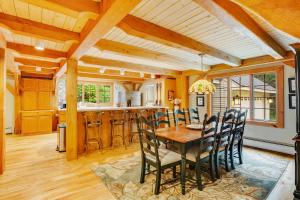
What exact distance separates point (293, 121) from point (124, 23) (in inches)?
167

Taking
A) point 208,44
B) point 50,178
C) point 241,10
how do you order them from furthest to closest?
point 208,44
point 50,178
point 241,10

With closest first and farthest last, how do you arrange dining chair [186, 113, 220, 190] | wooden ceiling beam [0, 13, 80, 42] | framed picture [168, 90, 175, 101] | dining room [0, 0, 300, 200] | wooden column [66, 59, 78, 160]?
1. dining room [0, 0, 300, 200]
2. wooden ceiling beam [0, 13, 80, 42]
3. dining chair [186, 113, 220, 190]
4. wooden column [66, 59, 78, 160]
5. framed picture [168, 90, 175, 101]

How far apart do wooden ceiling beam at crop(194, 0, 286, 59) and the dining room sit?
0.01m

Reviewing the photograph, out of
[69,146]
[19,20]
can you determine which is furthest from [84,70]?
[19,20]

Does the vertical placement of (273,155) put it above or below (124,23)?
below

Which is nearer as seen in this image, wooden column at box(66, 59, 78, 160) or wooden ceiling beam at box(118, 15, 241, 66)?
wooden ceiling beam at box(118, 15, 241, 66)

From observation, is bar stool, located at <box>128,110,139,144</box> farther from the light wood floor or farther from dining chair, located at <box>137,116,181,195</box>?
dining chair, located at <box>137,116,181,195</box>

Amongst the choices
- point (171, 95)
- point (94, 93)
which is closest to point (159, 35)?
point (171, 95)

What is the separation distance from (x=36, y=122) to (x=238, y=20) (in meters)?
6.88

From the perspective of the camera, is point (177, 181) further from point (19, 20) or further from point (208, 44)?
point (19, 20)

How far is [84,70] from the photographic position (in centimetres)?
541

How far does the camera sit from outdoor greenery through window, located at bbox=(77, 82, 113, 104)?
7920mm

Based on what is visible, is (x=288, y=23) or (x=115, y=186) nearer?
(x=288, y=23)

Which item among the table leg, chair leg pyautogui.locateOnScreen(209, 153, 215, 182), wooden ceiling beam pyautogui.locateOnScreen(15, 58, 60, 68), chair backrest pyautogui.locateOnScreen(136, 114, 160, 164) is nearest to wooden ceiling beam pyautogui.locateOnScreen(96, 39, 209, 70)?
chair backrest pyautogui.locateOnScreen(136, 114, 160, 164)
